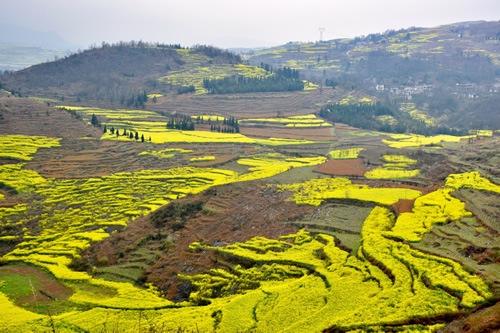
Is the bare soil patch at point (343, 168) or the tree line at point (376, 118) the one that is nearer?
the bare soil patch at point (343, 168)

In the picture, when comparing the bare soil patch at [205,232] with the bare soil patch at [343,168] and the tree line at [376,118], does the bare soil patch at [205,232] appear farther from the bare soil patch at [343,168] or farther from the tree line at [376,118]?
the tree line at [376,118]

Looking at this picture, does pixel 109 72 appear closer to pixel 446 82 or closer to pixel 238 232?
pixel 446 82

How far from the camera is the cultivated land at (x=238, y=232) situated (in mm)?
26578

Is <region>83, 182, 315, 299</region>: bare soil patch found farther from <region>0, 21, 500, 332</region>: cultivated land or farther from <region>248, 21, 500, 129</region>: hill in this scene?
<region>248, 21, 500, 129</region>: hill

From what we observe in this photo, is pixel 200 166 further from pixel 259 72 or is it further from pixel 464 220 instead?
pixel 259 72

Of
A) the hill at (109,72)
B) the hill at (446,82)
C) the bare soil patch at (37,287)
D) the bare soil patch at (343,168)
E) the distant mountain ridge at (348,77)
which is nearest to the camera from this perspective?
the bare soil patch at (37,287)

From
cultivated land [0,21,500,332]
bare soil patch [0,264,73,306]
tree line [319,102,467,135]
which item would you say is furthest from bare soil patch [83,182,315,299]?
tree line [319,102,467,135]

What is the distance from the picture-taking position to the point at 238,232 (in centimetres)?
4209

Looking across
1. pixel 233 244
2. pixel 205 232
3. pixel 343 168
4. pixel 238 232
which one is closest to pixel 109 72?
pixel 343 168

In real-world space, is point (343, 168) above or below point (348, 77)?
below

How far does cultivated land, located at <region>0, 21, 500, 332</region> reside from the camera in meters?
26.6

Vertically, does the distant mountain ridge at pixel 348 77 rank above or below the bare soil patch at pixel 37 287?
above

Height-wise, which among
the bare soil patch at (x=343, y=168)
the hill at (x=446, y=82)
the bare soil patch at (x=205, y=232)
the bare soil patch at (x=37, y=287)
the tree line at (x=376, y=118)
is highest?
the hill at (x=446, y=82)

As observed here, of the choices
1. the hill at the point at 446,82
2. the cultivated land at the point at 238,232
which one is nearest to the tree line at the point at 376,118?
the hill at the point at 446,82
